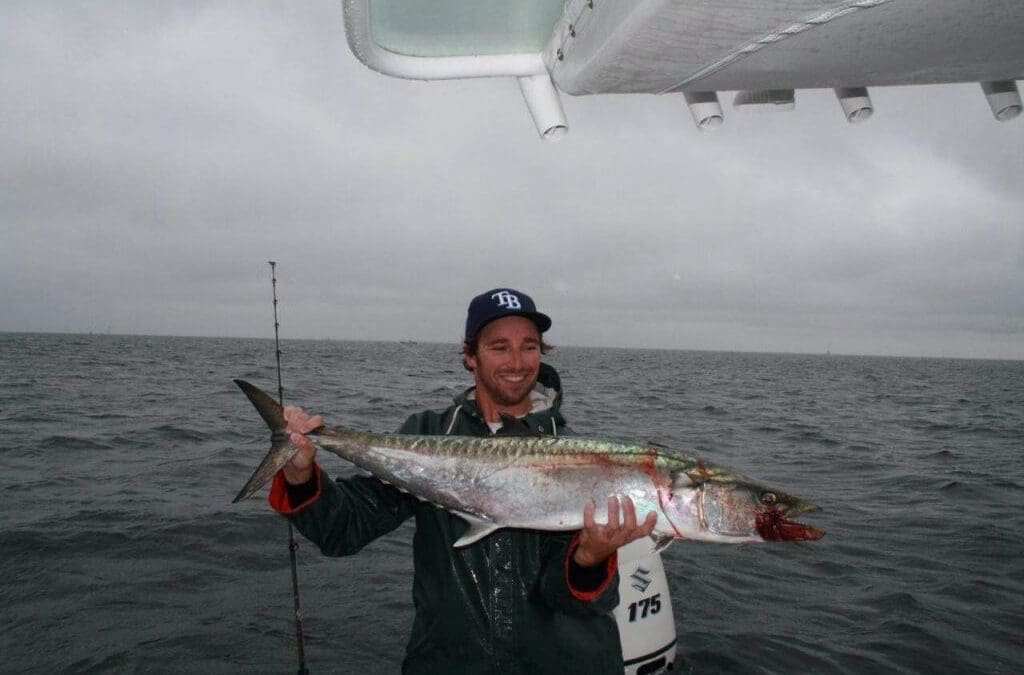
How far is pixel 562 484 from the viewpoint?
3.42m

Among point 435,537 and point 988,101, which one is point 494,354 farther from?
point 988,101

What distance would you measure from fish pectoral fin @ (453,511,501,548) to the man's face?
0.79m

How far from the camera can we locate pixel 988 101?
2.97 m

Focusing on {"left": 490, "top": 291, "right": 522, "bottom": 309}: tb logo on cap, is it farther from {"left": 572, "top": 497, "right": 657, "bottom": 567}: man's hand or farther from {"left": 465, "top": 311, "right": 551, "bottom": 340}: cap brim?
{"left": 572, "top": 497, "right": 657, "bottom": 567}: man's hand

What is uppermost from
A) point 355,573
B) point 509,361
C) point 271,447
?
point 509,361

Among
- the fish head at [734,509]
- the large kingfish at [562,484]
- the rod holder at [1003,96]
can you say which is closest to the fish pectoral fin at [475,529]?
the large kingfish at [562,484]

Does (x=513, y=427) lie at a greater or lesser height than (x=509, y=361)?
lesser

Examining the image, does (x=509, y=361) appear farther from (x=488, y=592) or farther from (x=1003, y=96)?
(x=1003, y=96)

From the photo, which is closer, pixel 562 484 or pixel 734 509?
pixel 734 509

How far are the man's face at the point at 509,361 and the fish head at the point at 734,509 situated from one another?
108 centimetres

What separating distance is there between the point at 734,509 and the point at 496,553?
1.25 metres

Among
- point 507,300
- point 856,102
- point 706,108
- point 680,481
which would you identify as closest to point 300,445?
point 507,300

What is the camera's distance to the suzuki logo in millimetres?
4793

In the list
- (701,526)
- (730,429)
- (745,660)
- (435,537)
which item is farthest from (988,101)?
(730,429)
